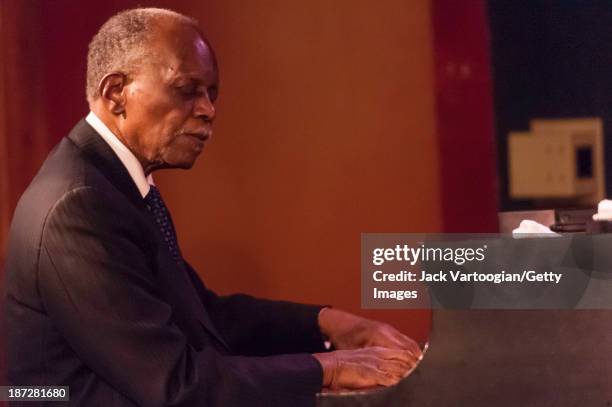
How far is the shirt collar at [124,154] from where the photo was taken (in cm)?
165

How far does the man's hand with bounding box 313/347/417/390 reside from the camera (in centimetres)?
143

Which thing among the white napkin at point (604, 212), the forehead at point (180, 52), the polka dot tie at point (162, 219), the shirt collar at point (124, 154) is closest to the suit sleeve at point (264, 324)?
the polka dot tie at point (162, 219)

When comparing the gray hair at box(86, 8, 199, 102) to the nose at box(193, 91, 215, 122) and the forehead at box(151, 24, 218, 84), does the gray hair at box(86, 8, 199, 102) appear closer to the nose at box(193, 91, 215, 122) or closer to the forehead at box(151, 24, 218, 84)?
the forehead at box(151, 24, 218, 84)

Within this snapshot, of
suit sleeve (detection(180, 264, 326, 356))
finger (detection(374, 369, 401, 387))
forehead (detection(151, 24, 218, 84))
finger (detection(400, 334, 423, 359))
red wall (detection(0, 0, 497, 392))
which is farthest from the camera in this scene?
Result: red wall (detection(0, 0, 497, 392))

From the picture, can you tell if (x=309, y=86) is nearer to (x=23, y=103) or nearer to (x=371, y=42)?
(x=371, y=42)

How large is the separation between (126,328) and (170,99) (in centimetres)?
47

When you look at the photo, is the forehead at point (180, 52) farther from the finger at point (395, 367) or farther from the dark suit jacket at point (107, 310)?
the finger at point (395, 367)

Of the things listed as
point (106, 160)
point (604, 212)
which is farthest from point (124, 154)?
point (604, 212)

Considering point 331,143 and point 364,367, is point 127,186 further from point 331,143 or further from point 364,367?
point 331,143

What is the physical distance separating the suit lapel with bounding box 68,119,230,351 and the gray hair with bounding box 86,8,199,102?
106 mm

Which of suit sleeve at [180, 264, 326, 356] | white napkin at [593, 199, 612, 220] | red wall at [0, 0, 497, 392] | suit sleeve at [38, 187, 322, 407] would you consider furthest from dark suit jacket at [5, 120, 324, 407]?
red wall at [0, 0, 497, 392]

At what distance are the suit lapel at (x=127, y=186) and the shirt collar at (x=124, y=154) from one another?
0.06 ft

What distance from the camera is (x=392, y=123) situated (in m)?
2.79

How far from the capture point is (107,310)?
142cm
